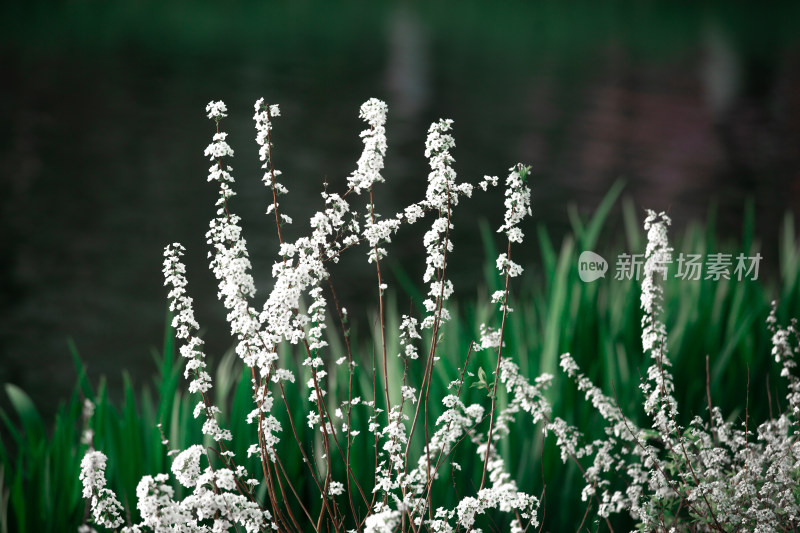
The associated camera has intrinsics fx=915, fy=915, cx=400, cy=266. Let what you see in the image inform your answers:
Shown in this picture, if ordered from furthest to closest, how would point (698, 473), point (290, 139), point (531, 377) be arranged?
point (290, 139) → point (531, 377) → point (698, 473)

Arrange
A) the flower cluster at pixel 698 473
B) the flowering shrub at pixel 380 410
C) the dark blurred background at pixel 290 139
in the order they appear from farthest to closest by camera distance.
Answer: the dark blurred background at pixel 290 139 → the flower cluster at pixel 698 473 → the flowering shrub at pixel 380 410

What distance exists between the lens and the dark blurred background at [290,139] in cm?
779

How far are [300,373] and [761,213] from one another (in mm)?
8698

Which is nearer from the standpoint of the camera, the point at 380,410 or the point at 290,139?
the point at 380,410

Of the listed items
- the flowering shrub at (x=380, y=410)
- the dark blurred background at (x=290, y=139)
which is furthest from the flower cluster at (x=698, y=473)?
the dark blurred background at (x=290, y=139)

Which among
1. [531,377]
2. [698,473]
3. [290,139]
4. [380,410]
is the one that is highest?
[290,139]

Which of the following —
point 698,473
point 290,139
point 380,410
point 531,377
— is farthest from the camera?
point 290,139

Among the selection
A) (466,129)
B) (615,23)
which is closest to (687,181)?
(466,129)

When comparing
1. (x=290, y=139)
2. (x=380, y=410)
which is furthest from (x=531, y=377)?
(x=290, y=139)

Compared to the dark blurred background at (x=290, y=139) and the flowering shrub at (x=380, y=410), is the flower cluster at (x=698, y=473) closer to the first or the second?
the flowering shrub at (x=380, y=410)

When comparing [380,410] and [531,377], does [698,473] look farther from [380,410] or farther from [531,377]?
[380,410]

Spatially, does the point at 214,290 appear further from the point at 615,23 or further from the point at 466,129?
the point at 615,23

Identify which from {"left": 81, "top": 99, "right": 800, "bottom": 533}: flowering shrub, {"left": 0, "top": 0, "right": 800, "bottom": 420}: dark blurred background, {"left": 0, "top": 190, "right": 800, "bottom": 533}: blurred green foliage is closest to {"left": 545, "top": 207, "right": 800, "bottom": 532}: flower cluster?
{"left": 81, "top": 99, "right": 800, "bottom": 533}: flowering shrub

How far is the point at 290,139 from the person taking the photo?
14172 millimetres
